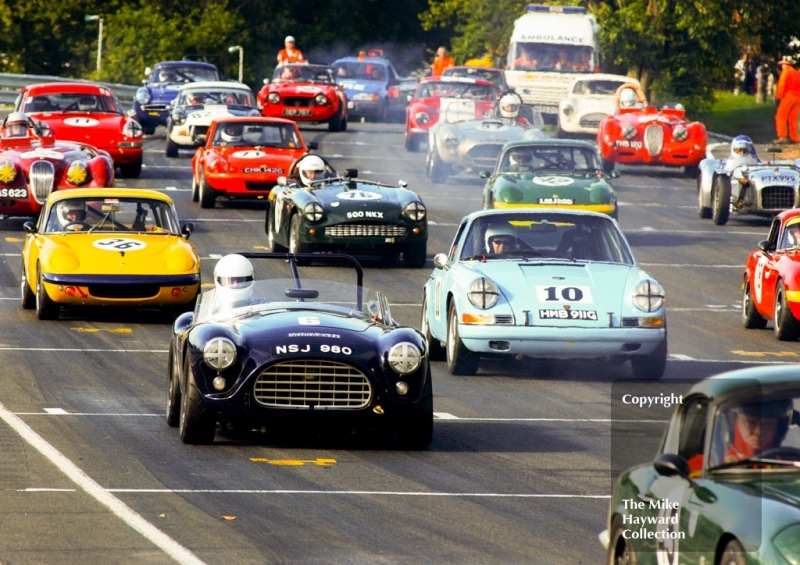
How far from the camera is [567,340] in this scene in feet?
45.0

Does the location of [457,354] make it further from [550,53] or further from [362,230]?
[550,53]

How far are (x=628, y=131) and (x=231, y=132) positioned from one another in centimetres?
898

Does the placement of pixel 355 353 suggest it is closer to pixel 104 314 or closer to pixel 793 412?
pixel 793 412

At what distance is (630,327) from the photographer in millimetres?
13805

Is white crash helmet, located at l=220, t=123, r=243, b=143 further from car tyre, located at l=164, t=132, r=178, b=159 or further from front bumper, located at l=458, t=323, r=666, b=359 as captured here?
front bumper, located at l=458, t=323, r=666, b=359

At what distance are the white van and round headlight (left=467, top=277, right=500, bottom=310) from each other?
29.3 meters

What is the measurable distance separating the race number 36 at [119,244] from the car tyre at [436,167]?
14.3 metres

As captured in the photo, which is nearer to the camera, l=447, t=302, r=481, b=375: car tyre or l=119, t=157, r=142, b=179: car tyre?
l=447, t=302, r=481, b=375: car tyre

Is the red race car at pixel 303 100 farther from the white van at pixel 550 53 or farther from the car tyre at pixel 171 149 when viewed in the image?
the car tyre at pixel 171 149

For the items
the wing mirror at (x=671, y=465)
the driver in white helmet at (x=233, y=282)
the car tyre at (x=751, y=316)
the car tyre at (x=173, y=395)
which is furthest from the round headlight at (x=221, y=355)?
the car tyre at (x=751, y=316)

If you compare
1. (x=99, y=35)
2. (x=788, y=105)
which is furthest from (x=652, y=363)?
(x=99, y=35)

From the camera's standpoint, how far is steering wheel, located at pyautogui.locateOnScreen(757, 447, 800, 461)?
6012 mm

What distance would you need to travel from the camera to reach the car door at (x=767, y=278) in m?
17.6

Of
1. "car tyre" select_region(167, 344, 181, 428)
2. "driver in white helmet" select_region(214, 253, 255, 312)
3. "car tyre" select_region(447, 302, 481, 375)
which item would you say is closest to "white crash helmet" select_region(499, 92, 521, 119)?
"car tyre" select_region(447, 302, 481, 375)
